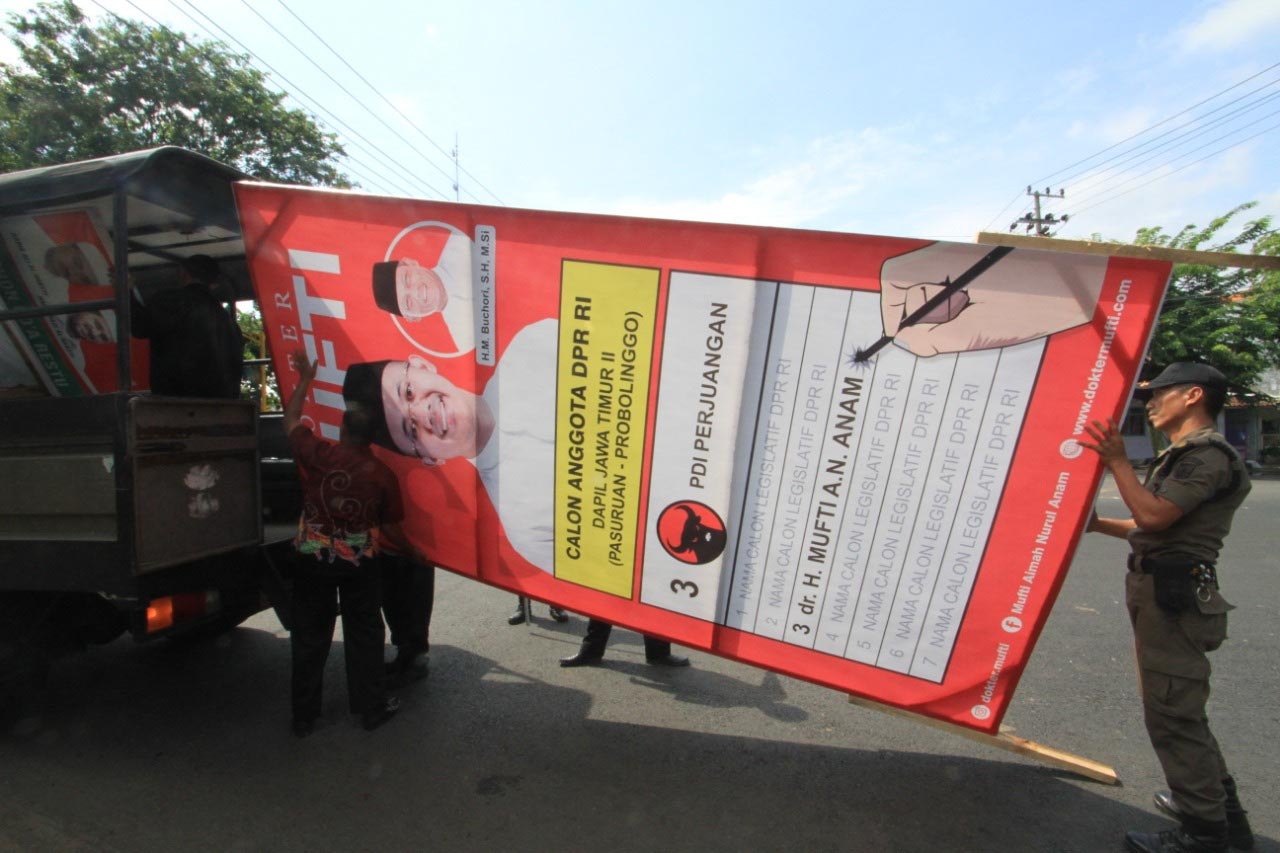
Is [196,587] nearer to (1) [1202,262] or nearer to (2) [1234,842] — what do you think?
(1) [1202,262]

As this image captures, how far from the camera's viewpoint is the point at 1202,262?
2.12m

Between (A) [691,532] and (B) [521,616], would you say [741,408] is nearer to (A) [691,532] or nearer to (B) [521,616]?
(A) [691,532]

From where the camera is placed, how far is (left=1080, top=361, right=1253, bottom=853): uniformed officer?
2496 millimetres

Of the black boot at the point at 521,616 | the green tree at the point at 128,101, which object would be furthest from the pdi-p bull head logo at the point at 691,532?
the green tree at the point at 128,101

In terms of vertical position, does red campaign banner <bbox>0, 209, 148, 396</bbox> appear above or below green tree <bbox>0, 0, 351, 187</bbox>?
below

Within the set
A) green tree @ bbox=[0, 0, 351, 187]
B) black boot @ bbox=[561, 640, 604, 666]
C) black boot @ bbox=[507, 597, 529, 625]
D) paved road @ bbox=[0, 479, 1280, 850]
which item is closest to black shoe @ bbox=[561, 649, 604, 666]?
black boot @ bbox=[561, 640, 604, 666]

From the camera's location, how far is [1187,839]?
98.7 inches

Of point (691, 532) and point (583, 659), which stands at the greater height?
point (691, 532)

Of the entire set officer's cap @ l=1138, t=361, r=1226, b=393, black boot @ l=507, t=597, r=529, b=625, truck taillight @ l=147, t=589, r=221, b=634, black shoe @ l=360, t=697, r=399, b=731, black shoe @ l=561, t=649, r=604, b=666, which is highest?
officer's cap @ l=1138, t=361, r=1226, b=393

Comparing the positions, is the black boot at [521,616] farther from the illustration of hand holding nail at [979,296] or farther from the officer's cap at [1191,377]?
the officer's cap at [1191,377]

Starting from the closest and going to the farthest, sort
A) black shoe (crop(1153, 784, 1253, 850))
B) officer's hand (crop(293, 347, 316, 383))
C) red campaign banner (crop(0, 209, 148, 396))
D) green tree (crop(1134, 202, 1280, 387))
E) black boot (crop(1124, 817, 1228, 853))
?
black boot (crop(1124, 817, 1228, 853)) → black shoe (crop(1153, 784, 1253, 850)) → officer's hand (crop(293, 347, 316, 383)) → red campaign banner (crop(0, 209, 148, 396)) → green tree (crop(1134, 202, 1280, 387))

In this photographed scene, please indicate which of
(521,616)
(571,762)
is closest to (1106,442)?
(571,762)

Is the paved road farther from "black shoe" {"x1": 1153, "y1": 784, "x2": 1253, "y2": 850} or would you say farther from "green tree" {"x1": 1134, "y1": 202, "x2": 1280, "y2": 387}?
"green tree" {"x1": 1134, "y1": 202, "x2": 1280, "y2": 387}

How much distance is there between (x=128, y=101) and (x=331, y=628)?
48.4ft
